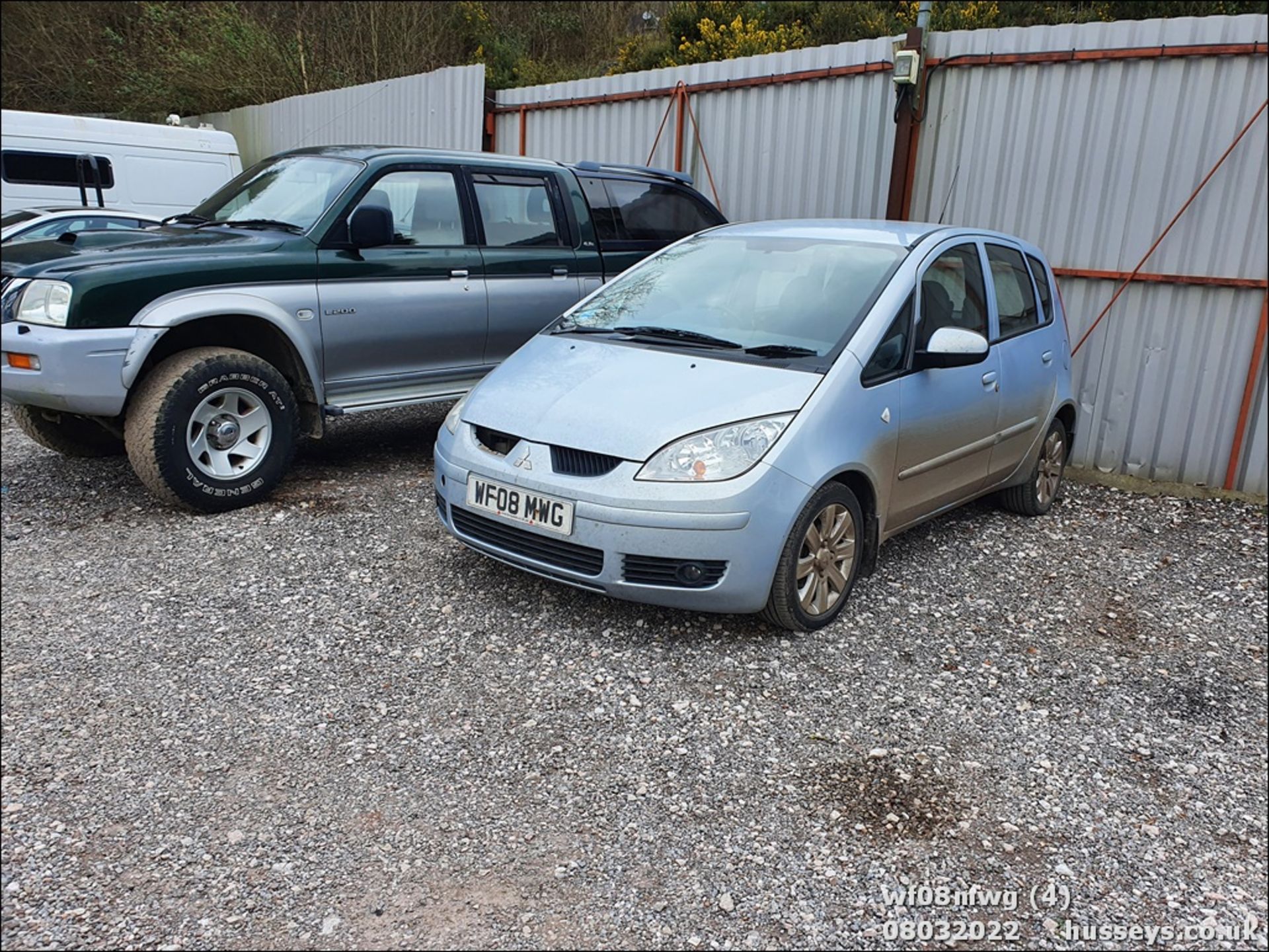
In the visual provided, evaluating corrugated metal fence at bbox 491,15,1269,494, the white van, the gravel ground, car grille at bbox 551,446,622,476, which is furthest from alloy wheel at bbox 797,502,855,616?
the white van

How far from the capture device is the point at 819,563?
3.75 meters

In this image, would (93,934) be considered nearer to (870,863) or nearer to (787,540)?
(870,863)

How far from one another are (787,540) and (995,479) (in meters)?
1.95

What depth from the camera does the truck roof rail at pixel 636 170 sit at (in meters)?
6.41

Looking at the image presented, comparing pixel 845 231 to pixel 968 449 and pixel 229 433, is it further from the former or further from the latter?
pixel 229 433

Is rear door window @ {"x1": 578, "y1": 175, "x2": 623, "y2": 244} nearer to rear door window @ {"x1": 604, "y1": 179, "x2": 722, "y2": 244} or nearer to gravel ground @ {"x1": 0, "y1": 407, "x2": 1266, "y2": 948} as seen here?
rear door window @ {"x1": 604, "y1": 179, "x2": 722, "y2": 244}

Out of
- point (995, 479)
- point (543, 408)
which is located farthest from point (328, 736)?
point (995, 479)

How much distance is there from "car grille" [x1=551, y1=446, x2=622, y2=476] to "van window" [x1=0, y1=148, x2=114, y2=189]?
383 inches

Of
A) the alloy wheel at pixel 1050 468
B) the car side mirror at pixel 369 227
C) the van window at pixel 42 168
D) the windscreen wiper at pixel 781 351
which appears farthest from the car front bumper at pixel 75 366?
the van window at pixel 42 168

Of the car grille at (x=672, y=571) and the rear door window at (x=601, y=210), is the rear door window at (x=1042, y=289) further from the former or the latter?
the car grille at (x=672, y=571)

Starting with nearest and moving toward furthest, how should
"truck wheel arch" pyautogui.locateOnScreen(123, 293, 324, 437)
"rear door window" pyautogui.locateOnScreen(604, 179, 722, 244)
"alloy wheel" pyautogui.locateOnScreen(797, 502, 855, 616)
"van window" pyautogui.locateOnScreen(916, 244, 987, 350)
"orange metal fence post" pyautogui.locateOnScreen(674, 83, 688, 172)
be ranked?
"alloy wheel" pyautogui.locateOnScreen(797, 502, 855, 616) < "van window" pyautogui.locateOnScreen(916, 244, 987, 350) < "truck wheel arch" pyautogui.locateOnScreen(123, 293, 324, 437) < "rear door window" pyautogui.locateOnScreen(604, 179, 722, 244) < "orange metal fence post" pyautogui.locateOnScreen(674, 83, 688, 172)

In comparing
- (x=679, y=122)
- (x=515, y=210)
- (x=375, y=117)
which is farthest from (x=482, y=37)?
(x=515, y=210)

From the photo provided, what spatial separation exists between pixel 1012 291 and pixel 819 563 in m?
2.23

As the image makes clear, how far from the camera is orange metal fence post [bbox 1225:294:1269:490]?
226 inches
